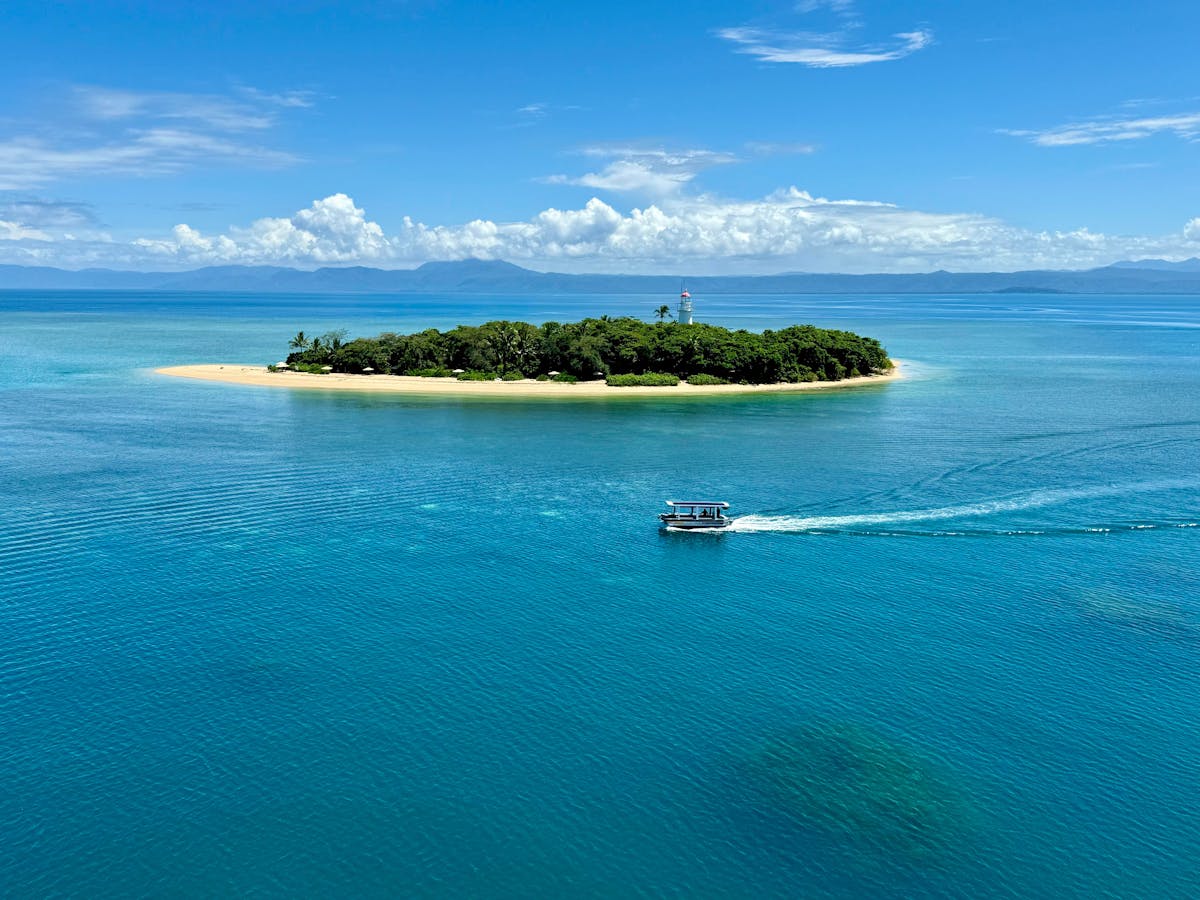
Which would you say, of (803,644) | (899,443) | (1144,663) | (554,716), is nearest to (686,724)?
(554,716)

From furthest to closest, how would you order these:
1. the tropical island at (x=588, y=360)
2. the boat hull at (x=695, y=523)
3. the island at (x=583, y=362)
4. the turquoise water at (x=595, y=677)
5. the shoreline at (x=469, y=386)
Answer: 1. the tropical island at (x=588, y=360)
2. the island at (x=583, y=362)
3. the shoreline at (x=469, y=386)
4. the boat hull at (x=695, y=523)
5. the turquoise water at (x=595, y=677)

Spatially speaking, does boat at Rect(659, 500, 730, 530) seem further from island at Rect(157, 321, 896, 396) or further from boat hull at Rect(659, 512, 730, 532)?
island at Rect(157, 321, 896, 396)

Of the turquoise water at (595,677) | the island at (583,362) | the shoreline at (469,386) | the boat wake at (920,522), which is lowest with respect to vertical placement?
the turquoise water at (595,677)

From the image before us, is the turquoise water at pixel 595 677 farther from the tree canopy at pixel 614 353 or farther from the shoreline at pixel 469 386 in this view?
the tree canopy at pixel 614 353

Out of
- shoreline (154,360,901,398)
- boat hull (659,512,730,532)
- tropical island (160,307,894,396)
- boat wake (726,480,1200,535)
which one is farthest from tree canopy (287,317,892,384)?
boat hull (659,512,730,532)

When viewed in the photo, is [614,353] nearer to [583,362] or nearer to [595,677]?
[583,362]

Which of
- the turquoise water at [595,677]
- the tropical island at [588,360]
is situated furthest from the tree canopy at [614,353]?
the turquoise water at [595,677]
